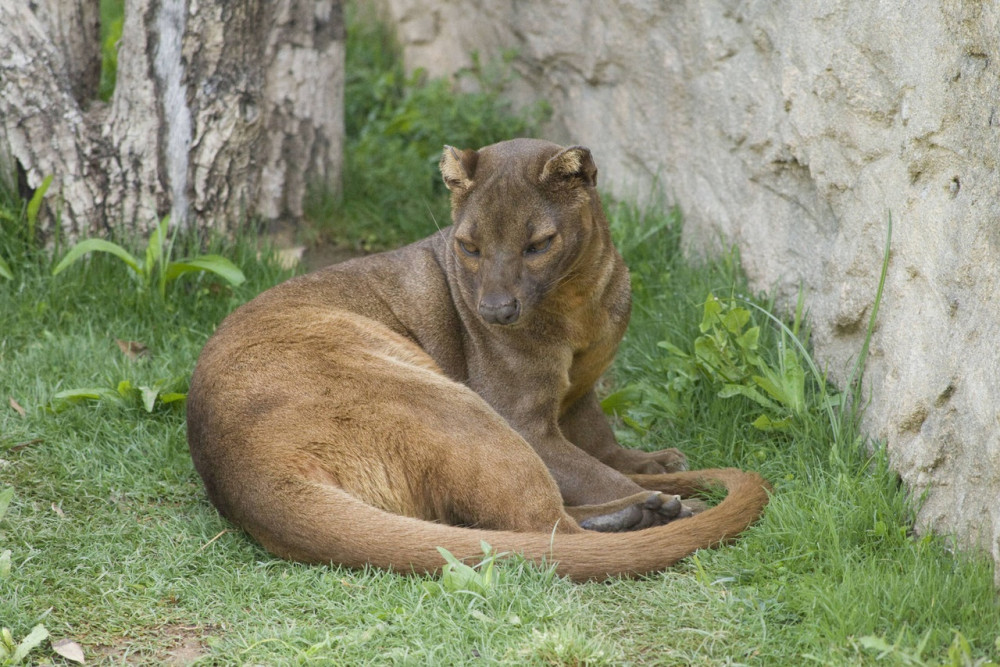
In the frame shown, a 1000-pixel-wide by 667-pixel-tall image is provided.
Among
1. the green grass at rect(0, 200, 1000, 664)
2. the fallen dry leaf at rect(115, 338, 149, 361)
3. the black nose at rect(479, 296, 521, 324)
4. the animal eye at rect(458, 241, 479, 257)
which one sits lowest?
the green grass at rect(0, 200, 1000, 664)

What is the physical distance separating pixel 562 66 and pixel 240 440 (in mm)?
4024

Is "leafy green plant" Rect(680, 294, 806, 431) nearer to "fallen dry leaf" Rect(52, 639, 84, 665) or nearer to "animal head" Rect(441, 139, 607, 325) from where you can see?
"animal head" Rect(441, 139, 607, 325)

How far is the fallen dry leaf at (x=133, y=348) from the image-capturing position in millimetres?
5363

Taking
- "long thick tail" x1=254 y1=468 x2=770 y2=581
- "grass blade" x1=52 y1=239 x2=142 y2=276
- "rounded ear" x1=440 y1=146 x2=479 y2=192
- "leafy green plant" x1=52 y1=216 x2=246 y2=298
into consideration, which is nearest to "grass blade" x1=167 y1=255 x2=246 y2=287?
"leafy green plant" x1=52 y1=216 x2=246 y2=298

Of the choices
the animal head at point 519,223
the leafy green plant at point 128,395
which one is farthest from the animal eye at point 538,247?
the leafy green plant at point 128,395

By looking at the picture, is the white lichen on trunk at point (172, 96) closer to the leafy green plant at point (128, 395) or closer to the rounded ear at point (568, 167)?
the leafy green plant at point (128, 395)

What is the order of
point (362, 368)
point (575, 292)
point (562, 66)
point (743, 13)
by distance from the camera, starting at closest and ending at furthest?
point (362, 368), point (575, 292), point (743, 13), point (562, 66)

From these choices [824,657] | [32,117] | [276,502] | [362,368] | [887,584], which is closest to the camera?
[824,657]

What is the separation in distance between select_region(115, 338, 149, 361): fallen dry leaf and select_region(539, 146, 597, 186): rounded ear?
89.0 inches

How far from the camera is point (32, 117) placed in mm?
5695

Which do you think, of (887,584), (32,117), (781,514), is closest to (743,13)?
(781,514)

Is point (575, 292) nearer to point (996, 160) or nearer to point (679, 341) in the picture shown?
point (679, 341)

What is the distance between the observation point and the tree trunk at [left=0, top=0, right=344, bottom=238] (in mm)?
5711

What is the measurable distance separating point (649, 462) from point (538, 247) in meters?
1.08
